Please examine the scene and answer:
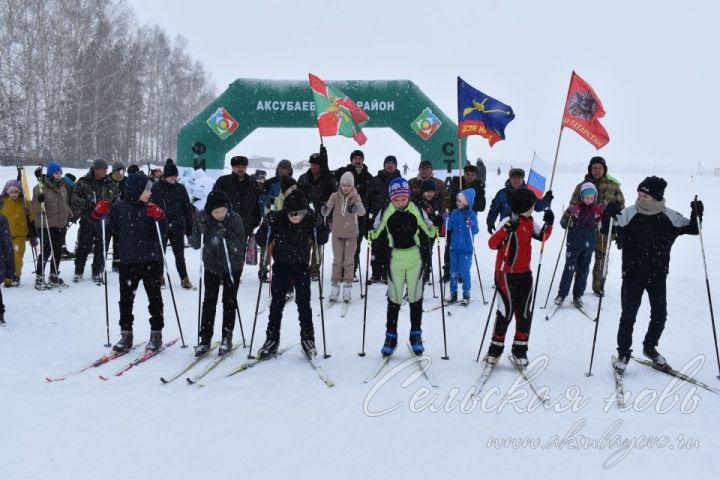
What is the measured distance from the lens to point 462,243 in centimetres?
761

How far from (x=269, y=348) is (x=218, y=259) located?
1032 mm

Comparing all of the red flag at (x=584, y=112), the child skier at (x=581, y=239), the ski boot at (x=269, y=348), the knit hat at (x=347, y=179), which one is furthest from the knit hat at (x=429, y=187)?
the ski boot at (x=269, y=348)

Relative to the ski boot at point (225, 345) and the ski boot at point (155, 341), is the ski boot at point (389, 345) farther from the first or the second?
the ski boot at point (155, 341)

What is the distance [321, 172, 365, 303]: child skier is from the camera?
7621 mm

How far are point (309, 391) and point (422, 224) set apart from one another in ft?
6.63

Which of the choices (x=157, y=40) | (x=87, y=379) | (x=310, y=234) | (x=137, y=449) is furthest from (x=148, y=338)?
(x=157, y=40)

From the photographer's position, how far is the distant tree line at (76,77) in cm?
2572

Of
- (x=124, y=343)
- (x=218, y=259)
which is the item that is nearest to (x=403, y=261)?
(x=218, y=259)

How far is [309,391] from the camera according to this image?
4.63 meters

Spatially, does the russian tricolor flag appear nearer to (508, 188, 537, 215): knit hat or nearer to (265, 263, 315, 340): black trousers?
(508, 188, 537, 215): knit hat

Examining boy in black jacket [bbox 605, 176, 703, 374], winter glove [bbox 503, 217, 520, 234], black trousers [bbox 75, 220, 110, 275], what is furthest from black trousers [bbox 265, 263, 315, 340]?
black trousers [bbox 75, 220, 110, 275]

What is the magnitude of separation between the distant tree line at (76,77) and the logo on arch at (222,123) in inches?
663

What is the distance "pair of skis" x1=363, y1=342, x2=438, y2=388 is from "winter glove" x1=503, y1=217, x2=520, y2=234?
1513mm

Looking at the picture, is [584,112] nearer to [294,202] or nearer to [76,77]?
[294,202]
